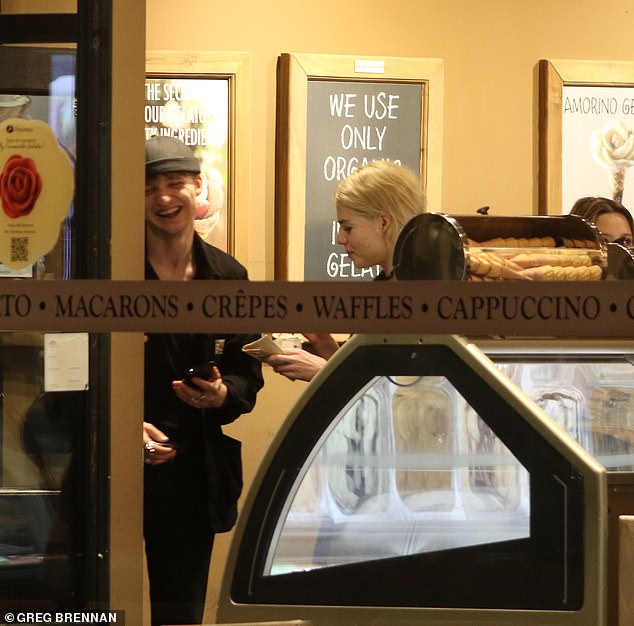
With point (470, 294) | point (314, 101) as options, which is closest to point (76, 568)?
point (470, 294)

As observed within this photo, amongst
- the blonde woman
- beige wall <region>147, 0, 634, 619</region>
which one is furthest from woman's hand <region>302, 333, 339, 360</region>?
beige wall <region>147, 0, 634, 619</region>

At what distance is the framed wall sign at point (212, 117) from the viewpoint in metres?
2.39

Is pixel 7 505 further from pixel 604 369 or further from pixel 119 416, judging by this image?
pixel 604 369

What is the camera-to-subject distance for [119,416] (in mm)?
1522

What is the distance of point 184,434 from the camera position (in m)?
1.42

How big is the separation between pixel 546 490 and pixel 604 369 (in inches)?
8.5

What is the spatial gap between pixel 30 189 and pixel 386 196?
1.80 feet

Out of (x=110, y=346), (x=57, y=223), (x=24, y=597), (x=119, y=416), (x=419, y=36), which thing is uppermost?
(x=419, y=36)

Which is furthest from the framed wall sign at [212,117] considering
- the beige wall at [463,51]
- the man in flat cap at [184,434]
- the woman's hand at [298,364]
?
the woman's hand at [298,364]

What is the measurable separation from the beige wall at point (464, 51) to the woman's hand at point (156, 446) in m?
1.11

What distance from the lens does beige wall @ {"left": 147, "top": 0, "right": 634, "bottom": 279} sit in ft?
8.10

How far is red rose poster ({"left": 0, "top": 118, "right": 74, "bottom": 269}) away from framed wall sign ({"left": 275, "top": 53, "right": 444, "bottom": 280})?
3.31 feet

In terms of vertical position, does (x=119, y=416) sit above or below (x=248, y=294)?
below

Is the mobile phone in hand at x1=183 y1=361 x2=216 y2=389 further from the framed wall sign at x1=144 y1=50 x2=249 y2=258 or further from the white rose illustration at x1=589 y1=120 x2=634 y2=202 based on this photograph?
the white rose illustration at x1=589 y1=120 x2=634 y2=202
